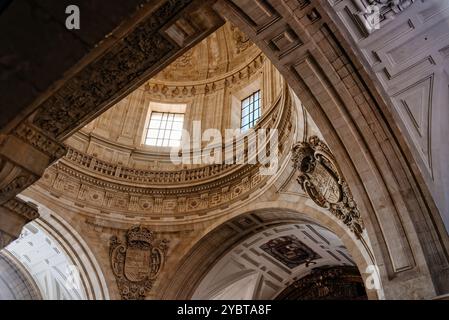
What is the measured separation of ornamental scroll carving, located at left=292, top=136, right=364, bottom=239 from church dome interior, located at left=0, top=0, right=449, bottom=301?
0.05 metres

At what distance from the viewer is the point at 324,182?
859 cm

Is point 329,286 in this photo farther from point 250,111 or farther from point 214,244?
point 250,111

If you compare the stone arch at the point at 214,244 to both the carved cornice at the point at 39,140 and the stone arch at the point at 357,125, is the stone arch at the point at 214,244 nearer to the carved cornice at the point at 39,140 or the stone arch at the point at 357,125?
the stone arch at the point at 357,125

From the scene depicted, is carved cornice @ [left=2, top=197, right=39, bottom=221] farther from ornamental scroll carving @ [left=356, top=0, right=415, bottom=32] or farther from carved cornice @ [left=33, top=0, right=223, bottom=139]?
ornamental scroll carving @ [left=356, top=0, right=415, bottom=32]

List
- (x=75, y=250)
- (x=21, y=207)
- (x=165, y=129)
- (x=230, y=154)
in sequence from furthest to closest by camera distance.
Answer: (x=165, y=129) → (x=230, y=154) → (x=75, y=250) → (x=21, y=207)

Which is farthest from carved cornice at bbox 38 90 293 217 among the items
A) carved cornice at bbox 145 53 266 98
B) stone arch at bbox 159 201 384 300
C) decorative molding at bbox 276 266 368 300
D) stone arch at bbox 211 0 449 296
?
stone arch at bbox 211 0 449 296

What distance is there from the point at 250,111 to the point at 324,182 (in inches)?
246

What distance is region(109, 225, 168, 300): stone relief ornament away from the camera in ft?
40.0

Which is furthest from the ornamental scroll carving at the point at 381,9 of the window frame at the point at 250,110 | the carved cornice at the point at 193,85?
the carved cornice at the point at 193,85

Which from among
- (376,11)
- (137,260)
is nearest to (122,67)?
(376,11)

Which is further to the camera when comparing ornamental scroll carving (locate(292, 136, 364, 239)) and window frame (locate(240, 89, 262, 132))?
window frame (locate(240, 89, 262, 132))

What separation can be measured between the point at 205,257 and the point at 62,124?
9.43 m
